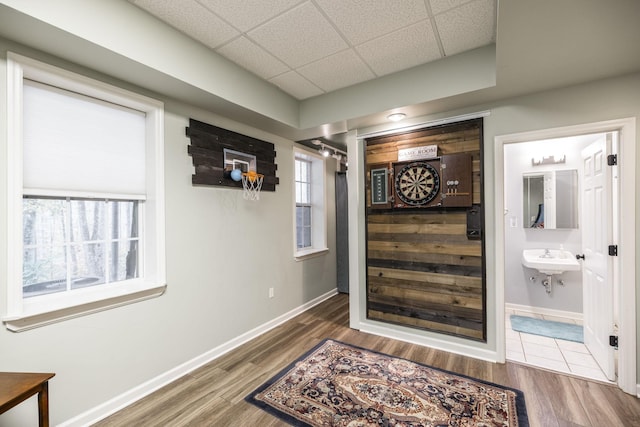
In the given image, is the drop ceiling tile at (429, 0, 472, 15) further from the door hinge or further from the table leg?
the table leg

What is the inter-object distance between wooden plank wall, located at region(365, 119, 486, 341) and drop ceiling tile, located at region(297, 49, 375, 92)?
73 cm

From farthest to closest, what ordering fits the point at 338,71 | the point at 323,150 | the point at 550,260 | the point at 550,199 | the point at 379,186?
the point at 323,150, the point at 550,199, the point at 550,260, the point at 379,186, the point at 338,71

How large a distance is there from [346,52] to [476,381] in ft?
9.70

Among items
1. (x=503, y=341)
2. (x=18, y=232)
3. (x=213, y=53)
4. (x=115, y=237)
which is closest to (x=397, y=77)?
(x=213, y=53)

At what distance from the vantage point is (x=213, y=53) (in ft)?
7.61

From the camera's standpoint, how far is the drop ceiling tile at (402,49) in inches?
82.4

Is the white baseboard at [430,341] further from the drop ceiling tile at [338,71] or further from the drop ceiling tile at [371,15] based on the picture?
the drop ceiling tile at [371,15]

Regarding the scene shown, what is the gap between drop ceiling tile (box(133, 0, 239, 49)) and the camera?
1.78 meters

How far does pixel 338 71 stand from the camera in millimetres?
2637

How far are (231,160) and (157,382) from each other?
2.08m

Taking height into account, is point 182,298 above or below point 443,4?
below

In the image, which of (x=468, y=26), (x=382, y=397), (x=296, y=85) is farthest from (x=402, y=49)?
(x=382, y=397)

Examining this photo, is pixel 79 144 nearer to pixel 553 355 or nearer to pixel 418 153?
pixel 418 153

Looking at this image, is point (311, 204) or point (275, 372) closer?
point (275, 372)
